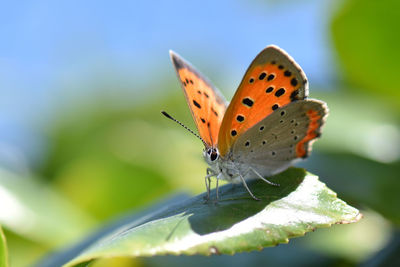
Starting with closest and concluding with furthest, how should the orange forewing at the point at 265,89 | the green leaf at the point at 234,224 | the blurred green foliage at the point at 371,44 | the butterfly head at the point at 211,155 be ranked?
1. the green leaf at the point at 234,224
2. the orange forewing at the point at 265,89
3. the butterfly head at the point at 211,155
4. the blurred green foliage at the point at 371,44

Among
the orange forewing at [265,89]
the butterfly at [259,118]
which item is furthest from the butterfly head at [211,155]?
the orange forewing at [265,89]

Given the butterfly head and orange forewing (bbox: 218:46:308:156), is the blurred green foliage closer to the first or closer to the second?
orange forewing (bbox: 218:46:308:156)

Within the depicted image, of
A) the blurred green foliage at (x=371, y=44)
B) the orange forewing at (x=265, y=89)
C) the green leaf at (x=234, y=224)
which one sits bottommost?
the green leaf at (x=234, y=224)

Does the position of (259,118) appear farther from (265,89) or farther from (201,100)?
(201,100)

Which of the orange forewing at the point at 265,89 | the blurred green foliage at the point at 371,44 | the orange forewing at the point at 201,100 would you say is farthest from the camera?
the blurred green foliage at the point at 371,44

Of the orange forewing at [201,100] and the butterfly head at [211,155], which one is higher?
the orange forewing at [201,100]

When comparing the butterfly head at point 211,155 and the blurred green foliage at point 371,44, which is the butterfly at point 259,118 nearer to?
the butterfly head at point 211,155

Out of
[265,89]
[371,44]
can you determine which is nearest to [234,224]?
[265,89]

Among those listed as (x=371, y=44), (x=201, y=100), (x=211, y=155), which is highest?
(x=371, y=44)

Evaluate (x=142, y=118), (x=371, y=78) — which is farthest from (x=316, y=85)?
(x=142, y=118)
